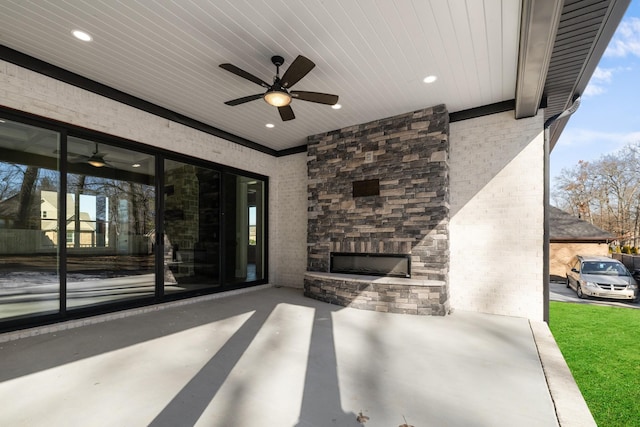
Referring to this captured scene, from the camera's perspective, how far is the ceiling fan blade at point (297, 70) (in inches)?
107

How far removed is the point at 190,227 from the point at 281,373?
12.3 feet

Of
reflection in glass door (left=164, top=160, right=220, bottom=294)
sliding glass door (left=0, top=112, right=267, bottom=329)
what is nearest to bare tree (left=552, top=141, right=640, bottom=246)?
sliding glass door (left=0, top=112, right=267, bottom=329)

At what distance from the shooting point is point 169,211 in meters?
4.95

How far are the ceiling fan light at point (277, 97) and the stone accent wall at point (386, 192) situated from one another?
232cm

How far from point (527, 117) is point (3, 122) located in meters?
6.77

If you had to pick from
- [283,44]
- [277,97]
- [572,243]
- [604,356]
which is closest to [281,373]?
[277,97]

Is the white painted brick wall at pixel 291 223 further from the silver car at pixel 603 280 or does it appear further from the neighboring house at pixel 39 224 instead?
the silver car at pixel 603 280

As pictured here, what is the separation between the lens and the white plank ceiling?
8.52ft

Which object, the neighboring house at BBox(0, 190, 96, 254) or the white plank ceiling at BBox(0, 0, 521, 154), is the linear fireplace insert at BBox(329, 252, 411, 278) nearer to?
the white plank ceiling at BBox(0, 0, 521, 154)

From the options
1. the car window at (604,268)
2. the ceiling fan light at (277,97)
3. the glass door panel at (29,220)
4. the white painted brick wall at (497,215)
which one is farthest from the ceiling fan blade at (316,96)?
the car window at (604,268)

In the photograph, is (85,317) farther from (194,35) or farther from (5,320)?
(194,35)

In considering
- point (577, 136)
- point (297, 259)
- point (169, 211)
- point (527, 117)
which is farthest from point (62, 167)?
point (577, 136)

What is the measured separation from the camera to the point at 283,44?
10.0ft

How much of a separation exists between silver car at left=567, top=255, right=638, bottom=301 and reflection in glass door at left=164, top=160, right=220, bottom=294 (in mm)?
Answer: 8357
